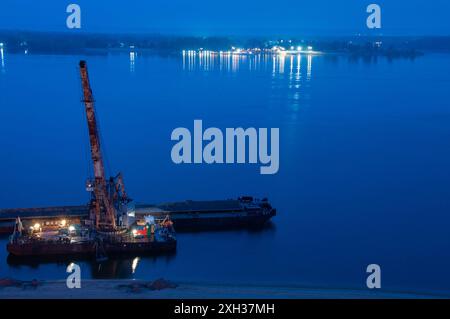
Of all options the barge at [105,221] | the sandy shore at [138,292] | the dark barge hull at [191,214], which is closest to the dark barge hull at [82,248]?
the barge at [105,221]

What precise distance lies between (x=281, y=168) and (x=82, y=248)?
22.2 feet

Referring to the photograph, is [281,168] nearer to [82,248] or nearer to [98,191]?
[98,191]

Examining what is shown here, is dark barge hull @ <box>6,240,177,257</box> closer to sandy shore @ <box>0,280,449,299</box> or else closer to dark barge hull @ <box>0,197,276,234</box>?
dark barge hull @ <box>0,197,276,234</box>

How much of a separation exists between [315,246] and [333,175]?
4696mm

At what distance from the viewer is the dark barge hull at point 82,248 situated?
8.58 metres

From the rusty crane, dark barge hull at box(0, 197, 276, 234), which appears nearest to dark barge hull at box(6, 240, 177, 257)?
the rusty crane

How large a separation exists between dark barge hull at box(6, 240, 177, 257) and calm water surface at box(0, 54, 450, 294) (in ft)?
0.55

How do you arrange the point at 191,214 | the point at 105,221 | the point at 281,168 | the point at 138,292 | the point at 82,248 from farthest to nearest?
the point at 281,168
the point at 191,214
the point at 105,221
the point at 82,248
the point at 138,292

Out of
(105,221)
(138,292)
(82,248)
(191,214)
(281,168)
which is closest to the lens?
(138,292)

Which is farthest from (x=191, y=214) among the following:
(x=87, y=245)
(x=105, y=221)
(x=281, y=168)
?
(x=281, y=168)

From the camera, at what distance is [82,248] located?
8.73 meters

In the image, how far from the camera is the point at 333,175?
46.1 ft

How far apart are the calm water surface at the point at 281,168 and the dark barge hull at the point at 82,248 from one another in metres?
0.17
